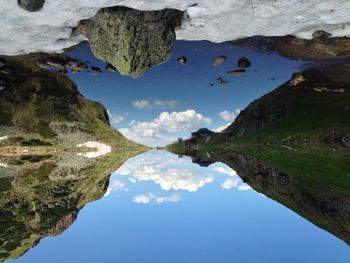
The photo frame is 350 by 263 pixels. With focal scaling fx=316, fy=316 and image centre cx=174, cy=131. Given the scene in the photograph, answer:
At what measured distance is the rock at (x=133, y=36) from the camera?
33.1 m

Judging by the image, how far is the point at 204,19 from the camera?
3466 cm

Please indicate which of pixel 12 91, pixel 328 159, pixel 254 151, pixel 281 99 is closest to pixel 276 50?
pixel 328 159

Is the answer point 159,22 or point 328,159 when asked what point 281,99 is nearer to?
point 328,159

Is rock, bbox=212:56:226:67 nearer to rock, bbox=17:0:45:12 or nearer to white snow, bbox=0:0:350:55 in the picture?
white snow, bbox=0:0:350:55

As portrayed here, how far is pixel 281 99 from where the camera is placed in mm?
115250

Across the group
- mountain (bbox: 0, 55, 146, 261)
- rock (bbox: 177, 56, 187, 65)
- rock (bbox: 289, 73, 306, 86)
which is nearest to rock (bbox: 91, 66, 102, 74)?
mountain (bbox: 0, 55, 146, 261)

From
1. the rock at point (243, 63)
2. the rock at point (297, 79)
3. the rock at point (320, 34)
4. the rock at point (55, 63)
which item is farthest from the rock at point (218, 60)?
the rock at point (297, 79)

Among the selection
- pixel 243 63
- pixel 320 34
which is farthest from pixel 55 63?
pixel 320 34

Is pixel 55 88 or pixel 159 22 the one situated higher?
pixel 159 22

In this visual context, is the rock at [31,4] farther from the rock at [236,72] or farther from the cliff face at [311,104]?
the cliff face at [311,104]

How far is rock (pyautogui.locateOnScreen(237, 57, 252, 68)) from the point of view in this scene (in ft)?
171

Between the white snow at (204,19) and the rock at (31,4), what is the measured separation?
54cm

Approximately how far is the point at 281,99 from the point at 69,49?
88.2m

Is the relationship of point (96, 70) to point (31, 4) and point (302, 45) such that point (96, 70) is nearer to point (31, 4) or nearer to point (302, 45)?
point (31, 4)
